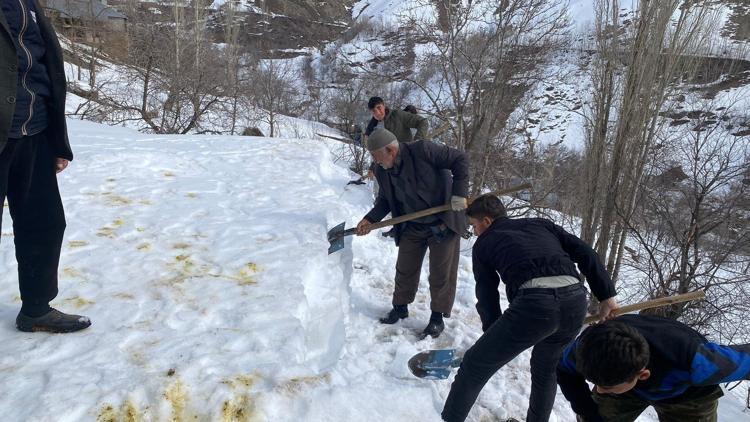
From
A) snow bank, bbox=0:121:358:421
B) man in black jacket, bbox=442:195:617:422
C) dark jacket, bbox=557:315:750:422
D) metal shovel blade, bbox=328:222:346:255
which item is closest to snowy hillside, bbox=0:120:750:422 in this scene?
snow bank, bbox=0:121:358:421

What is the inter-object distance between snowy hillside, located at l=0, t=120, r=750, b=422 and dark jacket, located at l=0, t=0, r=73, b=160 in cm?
116

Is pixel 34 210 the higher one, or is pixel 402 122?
pixel 402 122

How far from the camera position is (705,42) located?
11.1 metres

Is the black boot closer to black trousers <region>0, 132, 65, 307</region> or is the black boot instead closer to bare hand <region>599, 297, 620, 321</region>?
bare hand <region>599, 297, 620, 321</region>

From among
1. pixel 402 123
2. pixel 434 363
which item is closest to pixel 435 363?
pixel 434 363

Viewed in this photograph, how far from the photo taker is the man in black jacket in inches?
89.4

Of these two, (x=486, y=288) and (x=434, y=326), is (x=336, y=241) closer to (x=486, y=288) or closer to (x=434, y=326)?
(x=434, y=326)

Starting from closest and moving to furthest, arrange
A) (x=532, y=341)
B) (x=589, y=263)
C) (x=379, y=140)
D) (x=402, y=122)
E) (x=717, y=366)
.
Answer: (x=717, y=366) → (x=532, y=341) → (x=589, y=263) → (x=379, y=140) → (x=402, y=122)

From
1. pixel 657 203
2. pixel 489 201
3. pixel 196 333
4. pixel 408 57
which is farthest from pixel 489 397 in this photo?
pixel 408 57

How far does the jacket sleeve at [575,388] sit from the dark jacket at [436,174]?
1.53 m

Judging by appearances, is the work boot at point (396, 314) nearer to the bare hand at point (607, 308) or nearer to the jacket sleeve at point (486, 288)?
the jacket sleeve at point (486, 288)

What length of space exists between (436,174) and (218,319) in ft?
6.33

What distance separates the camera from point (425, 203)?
373cm

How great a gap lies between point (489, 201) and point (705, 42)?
11.8 meters
